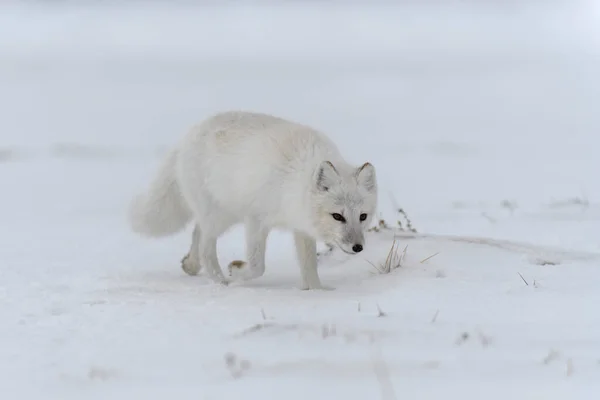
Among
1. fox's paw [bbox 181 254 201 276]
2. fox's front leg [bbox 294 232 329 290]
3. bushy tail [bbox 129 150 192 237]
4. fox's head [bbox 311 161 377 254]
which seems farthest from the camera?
bushy tail [bbox 129 150 192 237]

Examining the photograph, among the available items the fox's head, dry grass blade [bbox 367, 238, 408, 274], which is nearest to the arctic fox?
the fox's head

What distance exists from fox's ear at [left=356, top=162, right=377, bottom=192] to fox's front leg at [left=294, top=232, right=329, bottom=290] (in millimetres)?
464

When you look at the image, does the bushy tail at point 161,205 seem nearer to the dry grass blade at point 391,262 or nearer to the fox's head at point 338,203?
the fox's head at point 338,203

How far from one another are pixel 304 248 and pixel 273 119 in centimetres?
93

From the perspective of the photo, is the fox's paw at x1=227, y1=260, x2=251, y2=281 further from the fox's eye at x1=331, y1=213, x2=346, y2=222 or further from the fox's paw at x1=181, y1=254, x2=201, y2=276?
the fox's eye at x1=331, y1=213, x2=346, y2=222

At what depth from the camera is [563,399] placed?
199 cm

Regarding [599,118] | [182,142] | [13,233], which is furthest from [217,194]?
[599,118]

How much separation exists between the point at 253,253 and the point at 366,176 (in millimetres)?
784

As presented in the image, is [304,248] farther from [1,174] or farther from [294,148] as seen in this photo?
[1,174]

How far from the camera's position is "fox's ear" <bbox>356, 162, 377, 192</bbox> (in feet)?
12.7

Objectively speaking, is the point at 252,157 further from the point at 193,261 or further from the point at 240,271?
the point at 193,261

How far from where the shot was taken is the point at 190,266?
478 centimetres

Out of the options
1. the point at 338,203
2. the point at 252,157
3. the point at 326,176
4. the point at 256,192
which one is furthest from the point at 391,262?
the point at 252,157

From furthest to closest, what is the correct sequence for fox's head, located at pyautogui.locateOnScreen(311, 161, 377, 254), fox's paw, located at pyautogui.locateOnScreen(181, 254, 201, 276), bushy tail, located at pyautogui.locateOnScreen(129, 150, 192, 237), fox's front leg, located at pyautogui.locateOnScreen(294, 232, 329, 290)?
bushy tail, located at pyautogui.locateOnScreen(129, 150, 192, 237)
fox's paw, located at pyautogui.locateOnScreen(181, 254, 201, 276)
fox's front leg, located at pyautogui.locateOnScreen(294, 232, 329, 290)
fox's head, located at pyautogui.locateOnScreen(311, 161, 377, 254)
